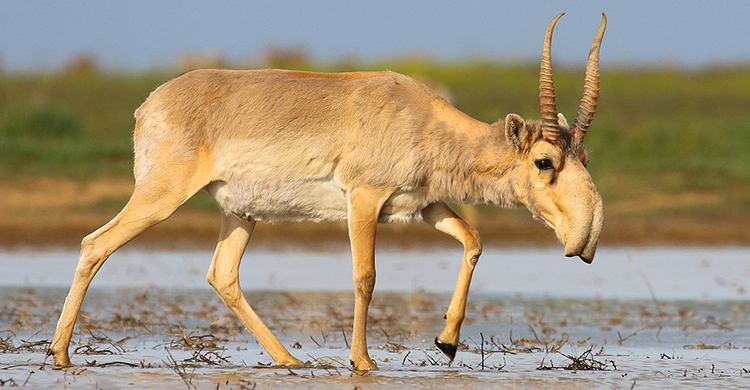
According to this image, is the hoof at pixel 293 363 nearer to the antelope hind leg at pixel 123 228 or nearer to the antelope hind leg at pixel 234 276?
the antelope hind leg at pixel 234 276

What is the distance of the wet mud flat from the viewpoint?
6379mm

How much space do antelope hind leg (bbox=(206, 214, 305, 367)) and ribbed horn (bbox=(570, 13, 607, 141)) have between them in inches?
86.8

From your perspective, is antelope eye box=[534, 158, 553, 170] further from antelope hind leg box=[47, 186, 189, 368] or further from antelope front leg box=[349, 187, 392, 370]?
antelope hind leg box=[47, 186, 189, 368]

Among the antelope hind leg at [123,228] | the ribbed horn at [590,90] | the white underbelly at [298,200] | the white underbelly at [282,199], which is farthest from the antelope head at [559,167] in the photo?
the antelope hind leg at [123,228]

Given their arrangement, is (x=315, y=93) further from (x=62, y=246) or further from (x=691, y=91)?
(x=691, y=91)

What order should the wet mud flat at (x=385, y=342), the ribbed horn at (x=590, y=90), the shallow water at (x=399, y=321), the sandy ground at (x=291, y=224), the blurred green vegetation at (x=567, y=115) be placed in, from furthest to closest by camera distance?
the blurred green vegetation at (x=567, y=115) → the sandy ground at (x=291, y=224) → the ribbed horn at (x=590, y=90) → the shallow water at (x=399, y=321) → the wet mud flat at (x=385, y=342)

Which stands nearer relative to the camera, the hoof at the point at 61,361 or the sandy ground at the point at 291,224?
the hoof at the point at 61,361

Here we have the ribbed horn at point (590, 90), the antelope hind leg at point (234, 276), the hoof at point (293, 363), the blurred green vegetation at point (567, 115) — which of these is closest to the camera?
the ribbed horn at point (590, 90)

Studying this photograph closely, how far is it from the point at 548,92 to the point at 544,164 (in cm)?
43

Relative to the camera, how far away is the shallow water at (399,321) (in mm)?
6504

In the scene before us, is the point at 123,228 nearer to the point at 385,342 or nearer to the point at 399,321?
the point at 385,342

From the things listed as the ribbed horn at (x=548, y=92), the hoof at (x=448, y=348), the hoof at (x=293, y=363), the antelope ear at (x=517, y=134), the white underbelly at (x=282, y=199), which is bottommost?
the hoof at (x=293, y=363)

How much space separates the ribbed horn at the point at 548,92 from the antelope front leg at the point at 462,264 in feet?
2.57

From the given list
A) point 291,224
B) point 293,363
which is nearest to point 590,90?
point 293,363
